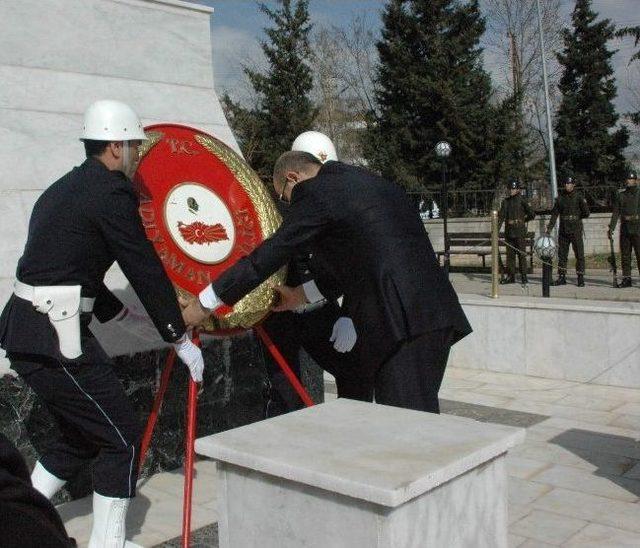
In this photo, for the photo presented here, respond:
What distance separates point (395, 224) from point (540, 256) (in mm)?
6542

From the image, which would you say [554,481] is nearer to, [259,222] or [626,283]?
[259,222]

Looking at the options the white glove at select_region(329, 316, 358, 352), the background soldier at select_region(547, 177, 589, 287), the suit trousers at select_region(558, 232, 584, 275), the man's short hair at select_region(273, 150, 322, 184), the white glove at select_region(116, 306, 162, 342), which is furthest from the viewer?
the suit trousers at select_region(558, 232, 584, 275)

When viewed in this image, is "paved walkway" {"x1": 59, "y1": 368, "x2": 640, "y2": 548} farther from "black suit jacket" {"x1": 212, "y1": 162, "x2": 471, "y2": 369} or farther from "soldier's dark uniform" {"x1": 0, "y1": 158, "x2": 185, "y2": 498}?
"black suit jacket" {"x1": 212, "y1": 162, "x2": 471, "y2": 369}

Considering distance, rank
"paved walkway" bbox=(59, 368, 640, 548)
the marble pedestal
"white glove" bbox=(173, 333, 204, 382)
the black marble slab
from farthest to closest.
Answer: the black marble slab
"paved walkway" bbox=(59, 368, 640, 548)
"white glove" bbox=(173, 333, 204, 382)
the marble pedestal

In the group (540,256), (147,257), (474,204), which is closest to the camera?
(147,257)

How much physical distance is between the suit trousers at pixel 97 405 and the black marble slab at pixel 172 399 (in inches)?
32.9

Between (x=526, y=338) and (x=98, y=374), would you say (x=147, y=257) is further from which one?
(x=526, y=338)

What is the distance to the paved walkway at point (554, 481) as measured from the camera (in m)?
3.99

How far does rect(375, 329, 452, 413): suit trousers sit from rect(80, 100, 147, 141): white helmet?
1489 mm

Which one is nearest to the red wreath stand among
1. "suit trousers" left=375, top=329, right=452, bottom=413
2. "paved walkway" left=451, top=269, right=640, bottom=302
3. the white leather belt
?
the white leather belt

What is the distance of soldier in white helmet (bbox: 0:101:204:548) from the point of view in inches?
127

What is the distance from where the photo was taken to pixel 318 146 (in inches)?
180

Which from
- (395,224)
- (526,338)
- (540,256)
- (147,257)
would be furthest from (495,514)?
(540,256)

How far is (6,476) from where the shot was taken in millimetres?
1066
